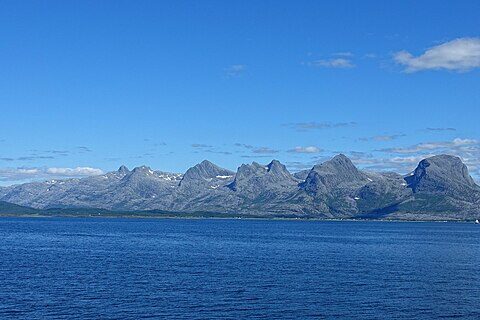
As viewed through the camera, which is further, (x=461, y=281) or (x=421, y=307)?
(x=461, y=281)

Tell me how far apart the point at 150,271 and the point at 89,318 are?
40.7 meters

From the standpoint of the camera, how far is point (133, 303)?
75.5 metres

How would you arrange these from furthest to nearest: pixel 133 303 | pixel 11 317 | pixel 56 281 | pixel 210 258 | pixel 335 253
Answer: pixel 335 253, pixel 210 258, pixel 56 281, pixel 133 303, pixel 11 317

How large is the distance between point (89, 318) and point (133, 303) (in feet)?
30.9

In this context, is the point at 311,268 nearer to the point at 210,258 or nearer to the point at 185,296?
the point at 210,258

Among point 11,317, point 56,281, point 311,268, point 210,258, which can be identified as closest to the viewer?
point 11,317

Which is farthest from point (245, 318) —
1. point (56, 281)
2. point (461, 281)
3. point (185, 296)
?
point (461, 281)

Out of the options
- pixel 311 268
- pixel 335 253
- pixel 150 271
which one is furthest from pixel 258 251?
pixel 150 271

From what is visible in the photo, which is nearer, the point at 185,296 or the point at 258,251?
the point at 185,296

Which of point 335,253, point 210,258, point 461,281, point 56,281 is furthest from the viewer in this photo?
point 335,253

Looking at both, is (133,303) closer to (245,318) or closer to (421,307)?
(245,318)

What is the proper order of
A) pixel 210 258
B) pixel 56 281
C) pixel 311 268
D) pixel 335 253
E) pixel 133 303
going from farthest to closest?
1. pixel 335 253
2. pixel 210 258
3. pixel 311 268
4. pixel 56 281
5. pixel 133 303

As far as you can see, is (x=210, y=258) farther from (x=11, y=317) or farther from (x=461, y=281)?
(x=11, y=317)

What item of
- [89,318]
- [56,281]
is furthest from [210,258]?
[89,318]
